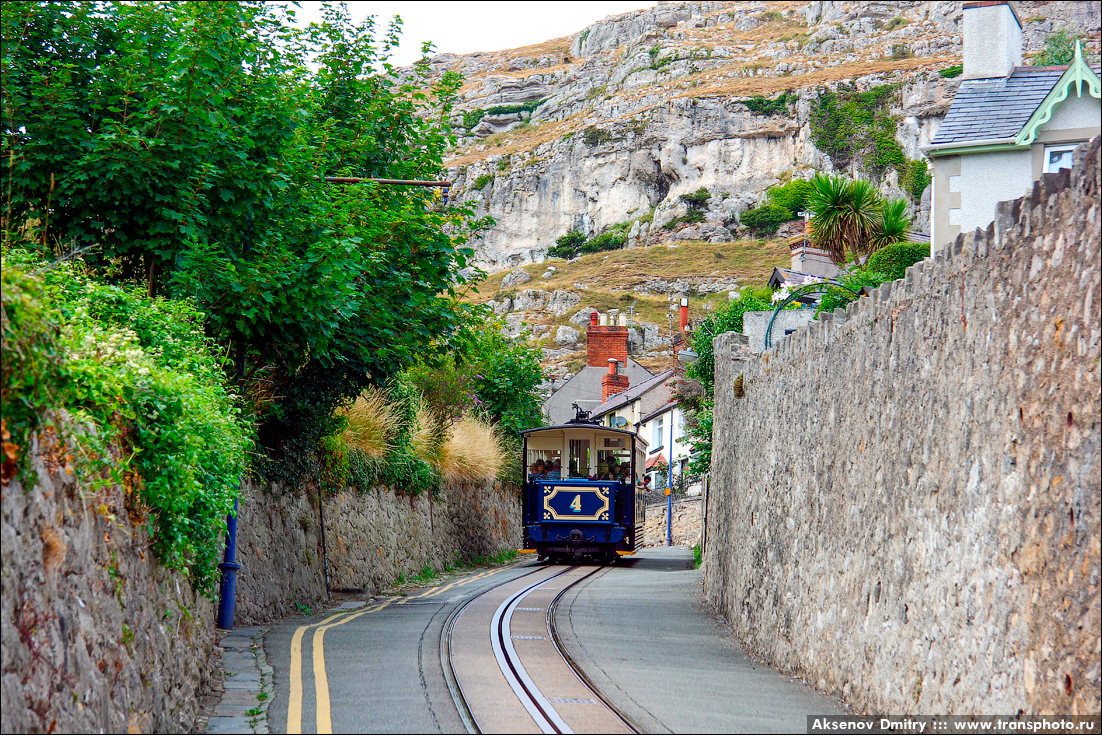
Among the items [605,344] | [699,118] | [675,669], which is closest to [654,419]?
[605,344]

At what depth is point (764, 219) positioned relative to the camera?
106m

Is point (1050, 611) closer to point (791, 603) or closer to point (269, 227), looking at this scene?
point (791, 603)

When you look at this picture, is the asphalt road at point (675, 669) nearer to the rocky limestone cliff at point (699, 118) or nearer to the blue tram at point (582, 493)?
the blue tram at point (582, 493)

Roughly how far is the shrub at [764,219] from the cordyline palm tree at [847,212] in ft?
271

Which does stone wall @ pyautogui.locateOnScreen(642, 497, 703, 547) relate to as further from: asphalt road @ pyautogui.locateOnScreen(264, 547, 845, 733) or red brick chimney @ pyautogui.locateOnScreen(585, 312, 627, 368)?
asphalt road @ pyautogui.locateOnScreen(264, 547, 845, 733)

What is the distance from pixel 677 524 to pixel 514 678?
33601mm

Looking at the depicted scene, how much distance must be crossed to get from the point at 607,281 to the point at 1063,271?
97.6 meters

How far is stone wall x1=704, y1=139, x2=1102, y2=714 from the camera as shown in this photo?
17.1 feet

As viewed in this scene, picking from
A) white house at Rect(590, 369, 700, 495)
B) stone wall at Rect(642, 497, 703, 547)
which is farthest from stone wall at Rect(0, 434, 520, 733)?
white house at Rect(590, 369, 700, 495)

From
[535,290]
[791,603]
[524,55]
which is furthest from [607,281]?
[524,55]

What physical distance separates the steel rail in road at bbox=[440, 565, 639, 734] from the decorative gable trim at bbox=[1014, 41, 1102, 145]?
9.59 m

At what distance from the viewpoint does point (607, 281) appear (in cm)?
10250

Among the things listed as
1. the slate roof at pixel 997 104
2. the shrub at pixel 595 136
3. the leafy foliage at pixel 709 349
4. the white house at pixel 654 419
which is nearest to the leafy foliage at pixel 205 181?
the slate roof at pixel 997 104

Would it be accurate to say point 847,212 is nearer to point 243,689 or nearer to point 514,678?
point 514,678
